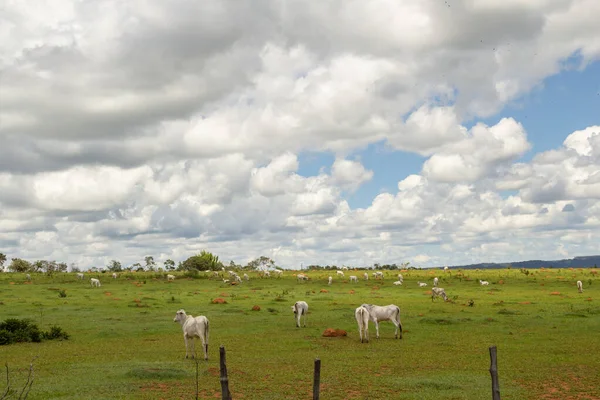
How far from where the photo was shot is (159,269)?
109 m

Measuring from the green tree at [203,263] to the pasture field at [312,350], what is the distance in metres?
56.5

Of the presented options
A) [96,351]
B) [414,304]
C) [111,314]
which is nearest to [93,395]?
[96,351]

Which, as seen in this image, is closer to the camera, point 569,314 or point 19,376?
point 19,376

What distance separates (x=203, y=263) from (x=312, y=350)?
86.4m

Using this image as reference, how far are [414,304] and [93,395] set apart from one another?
34.2 m

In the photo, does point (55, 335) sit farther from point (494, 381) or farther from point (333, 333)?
point (494, 381)

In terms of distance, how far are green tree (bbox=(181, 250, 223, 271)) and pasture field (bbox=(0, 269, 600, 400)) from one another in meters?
56.5

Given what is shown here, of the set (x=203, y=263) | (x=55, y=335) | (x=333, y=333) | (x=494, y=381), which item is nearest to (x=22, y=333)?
(x=55, y=335)

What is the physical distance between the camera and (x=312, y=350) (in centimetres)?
2544

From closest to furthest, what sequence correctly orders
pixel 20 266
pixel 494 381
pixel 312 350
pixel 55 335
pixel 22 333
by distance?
pixel 494 381 → pixel 312 350 → pixel 22 333 → pixel 55 335 → pixel 20 266

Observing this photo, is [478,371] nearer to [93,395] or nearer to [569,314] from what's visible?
[93,395]

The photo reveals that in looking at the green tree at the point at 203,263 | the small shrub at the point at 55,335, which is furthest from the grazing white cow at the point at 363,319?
the green tree at the point at 203,263

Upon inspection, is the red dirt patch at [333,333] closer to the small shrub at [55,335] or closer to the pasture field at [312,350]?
the pasture field at [312,350]

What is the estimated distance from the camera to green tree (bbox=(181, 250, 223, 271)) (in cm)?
10835
